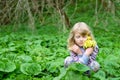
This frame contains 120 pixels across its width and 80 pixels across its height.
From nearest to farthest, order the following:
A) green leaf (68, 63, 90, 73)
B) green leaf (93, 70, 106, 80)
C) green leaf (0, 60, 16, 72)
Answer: green leaf (68, 63, 90, 73), green leaf (93, 70, 106, 80), green leaf (0, 60, 16, 72)

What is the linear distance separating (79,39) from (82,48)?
3.9 inches

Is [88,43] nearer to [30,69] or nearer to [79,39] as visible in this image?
[79,39]

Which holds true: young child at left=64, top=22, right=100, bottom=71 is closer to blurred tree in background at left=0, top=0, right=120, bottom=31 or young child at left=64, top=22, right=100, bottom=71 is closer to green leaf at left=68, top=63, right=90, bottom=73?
green leaf at left=68, top=63, right=90, bottom=73

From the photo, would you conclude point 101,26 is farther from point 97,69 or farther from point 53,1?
point 97,69

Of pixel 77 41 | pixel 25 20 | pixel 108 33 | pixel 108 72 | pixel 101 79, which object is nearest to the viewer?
pixel 101 79

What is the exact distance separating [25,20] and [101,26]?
1.84 m

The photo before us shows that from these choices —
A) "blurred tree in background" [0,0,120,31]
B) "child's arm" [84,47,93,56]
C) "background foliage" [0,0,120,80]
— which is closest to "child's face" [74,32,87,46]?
"child's arm" [84,47,93,56]

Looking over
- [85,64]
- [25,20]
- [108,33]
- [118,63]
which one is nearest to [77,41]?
[85,64]

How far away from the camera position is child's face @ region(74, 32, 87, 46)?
409 cm

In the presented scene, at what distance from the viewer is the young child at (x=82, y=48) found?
13.1ft

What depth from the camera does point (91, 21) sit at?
1013cm

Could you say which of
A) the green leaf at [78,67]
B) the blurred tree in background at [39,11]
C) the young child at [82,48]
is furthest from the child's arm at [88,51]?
the blurred tree in background at [39,11]

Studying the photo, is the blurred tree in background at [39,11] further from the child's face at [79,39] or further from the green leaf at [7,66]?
the child's face at [79,39]

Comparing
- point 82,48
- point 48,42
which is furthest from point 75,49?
point 48,42
